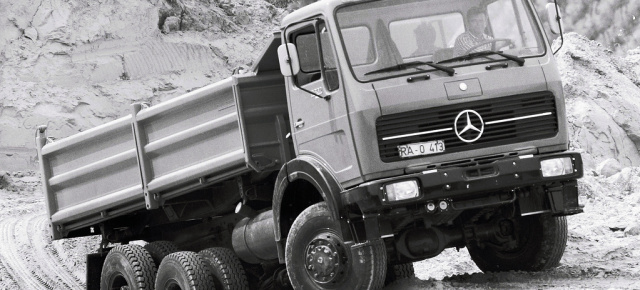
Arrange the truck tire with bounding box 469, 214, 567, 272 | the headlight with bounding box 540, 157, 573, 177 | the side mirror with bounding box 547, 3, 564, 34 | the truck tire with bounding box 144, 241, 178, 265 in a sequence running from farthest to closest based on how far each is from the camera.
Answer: the truck tire with bounding box 144, 241, 178, 265, the truck tire with bounding box 469, 214, 567, 272, the side mirror with bounding box 547, 3, 564, 34, the headlight with bounding box 540, 157, 573, 177

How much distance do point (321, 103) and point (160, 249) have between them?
325cm

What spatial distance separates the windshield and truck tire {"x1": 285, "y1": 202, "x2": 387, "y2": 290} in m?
1.25

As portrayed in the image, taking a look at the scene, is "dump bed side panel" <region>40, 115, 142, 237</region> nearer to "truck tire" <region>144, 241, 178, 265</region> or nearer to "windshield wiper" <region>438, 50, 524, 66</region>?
"truck tire" <region>144, 241, 178, 265</region>

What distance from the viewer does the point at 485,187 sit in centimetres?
824

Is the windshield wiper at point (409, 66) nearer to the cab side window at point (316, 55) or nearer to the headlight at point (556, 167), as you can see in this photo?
the cab side window at point (316, 55)

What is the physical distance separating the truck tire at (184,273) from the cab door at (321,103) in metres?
1.78

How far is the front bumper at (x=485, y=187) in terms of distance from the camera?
8.16m

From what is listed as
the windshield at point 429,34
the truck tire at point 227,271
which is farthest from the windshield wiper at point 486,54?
the truck tire at point 227,271

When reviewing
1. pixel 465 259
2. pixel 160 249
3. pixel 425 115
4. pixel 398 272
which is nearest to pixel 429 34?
pixel 425 115

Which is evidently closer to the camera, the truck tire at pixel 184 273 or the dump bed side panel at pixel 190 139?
the dump bed side panel at pixel 190 139

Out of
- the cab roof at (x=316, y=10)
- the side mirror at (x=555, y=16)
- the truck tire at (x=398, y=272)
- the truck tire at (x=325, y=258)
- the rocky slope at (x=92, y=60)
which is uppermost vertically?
the rocky slope at (x=92, y=60)

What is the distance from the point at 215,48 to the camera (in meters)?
25.8

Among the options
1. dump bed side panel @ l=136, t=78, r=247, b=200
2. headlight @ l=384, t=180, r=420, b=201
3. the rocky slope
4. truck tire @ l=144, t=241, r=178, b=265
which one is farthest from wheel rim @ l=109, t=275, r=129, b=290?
the rocky slope

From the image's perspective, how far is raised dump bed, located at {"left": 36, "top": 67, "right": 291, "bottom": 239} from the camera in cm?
954
